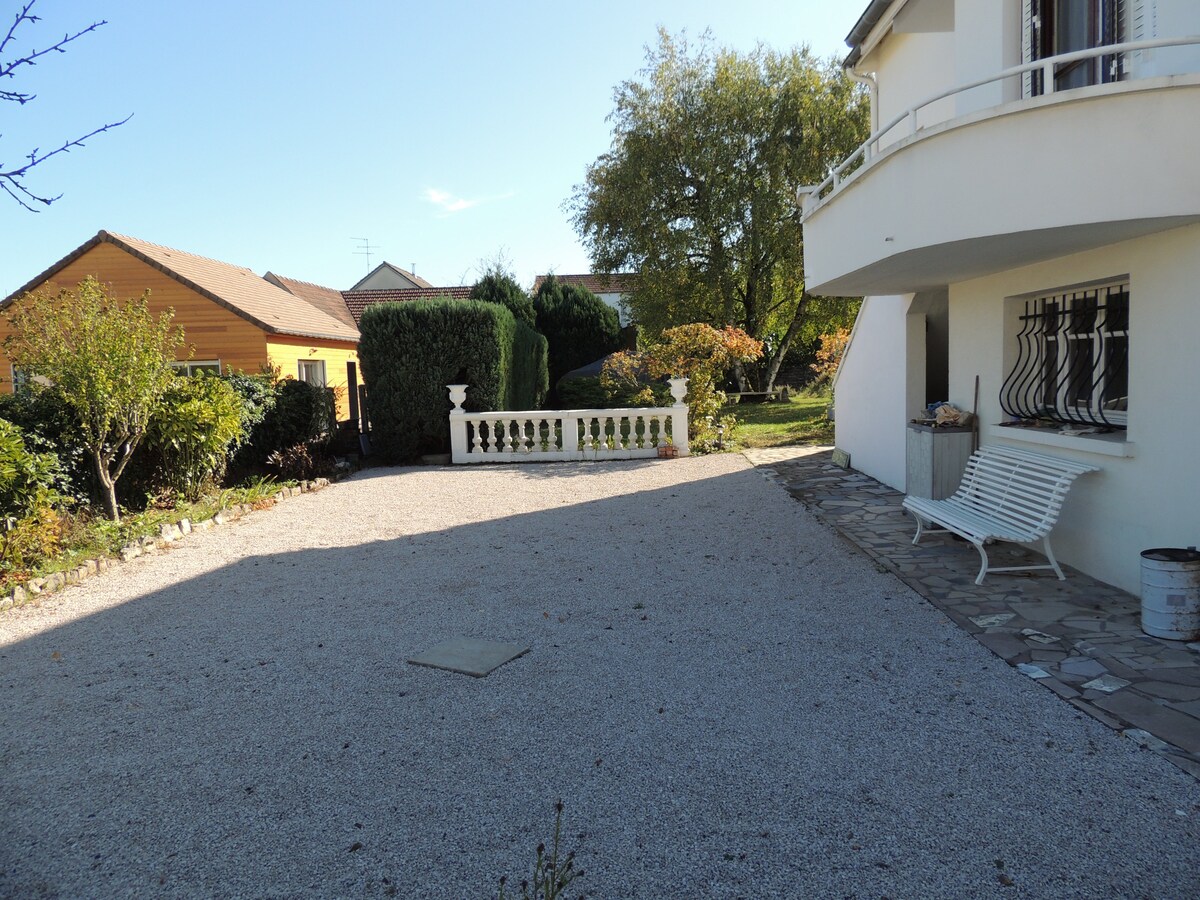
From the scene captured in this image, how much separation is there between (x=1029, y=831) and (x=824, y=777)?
80cm

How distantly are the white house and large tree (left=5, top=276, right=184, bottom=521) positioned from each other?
25.2 ft

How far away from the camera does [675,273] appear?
79.7 ft

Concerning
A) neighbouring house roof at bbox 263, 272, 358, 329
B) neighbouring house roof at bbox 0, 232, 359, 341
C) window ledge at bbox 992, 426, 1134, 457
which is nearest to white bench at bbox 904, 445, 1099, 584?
window ledge at bbox 992, 426, 1134, 457

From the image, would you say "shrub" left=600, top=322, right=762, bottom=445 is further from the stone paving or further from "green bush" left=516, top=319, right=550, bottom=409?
the stone paving

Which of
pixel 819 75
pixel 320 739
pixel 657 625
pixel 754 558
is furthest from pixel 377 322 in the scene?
pixel 819 75

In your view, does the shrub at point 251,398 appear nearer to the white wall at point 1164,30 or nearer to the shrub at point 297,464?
the shrub at point 297,464

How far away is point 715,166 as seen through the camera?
23.0 meters

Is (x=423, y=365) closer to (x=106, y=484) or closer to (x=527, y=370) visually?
(x=527, y=370)

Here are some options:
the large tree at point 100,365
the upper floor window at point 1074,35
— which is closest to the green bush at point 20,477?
the large tree at point 100,365

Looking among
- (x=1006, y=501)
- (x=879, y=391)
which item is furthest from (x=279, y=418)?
(x=1006, y=501)

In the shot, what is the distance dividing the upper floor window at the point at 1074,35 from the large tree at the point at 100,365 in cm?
937

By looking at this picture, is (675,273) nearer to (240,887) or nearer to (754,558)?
(754,558)

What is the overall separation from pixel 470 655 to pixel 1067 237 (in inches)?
195

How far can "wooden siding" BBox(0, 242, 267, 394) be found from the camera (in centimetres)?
1745
